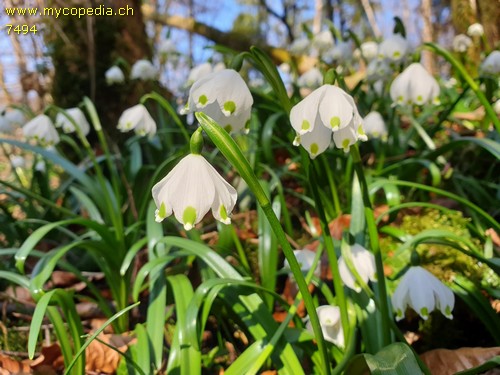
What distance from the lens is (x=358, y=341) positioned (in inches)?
52.5

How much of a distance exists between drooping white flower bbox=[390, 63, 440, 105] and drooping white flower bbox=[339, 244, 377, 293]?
75 cm

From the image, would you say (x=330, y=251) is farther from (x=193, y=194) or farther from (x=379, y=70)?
(x=379, y=70)

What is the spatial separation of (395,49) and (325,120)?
128 centimetres

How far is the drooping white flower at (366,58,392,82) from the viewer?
2381mm

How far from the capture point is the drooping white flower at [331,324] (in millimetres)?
1242

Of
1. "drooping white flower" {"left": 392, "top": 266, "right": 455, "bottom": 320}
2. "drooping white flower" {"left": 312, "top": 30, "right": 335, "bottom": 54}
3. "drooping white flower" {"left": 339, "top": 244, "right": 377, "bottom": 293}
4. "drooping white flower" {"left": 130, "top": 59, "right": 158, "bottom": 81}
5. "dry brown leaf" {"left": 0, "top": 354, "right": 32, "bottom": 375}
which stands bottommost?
"dry brown leaf" {"left": 0, "top": 354, "right": 32, "bottom": 375}

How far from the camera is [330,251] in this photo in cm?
111

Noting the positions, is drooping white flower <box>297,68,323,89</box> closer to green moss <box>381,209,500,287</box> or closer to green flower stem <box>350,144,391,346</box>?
green moss <box>381,209,500,287</box>

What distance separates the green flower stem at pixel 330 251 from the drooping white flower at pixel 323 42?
2.13 m

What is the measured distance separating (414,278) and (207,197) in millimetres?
640

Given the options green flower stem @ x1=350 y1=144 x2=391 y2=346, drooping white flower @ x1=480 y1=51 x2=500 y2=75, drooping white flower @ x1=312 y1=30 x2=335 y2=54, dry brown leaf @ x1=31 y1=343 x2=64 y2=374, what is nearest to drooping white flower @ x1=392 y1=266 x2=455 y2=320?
green flower stem @ x1=350 y1=144 x2=391 y2=346

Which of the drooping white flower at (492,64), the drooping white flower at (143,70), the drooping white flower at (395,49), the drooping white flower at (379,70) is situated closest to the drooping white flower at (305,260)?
the drooping white flower at (395,49)

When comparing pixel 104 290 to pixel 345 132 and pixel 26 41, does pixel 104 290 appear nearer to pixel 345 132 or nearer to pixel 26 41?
pixel 345 132

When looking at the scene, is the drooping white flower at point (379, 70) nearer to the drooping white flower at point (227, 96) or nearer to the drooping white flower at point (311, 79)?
the drooping white flower at point (311, 79)
